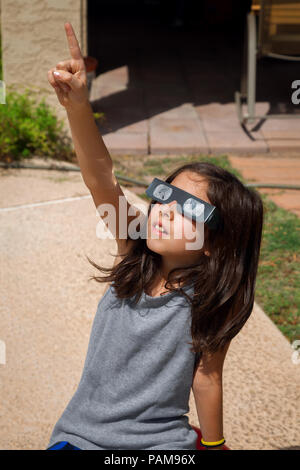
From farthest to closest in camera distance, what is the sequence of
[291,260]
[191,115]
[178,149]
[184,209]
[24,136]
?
1. [191,115]
2. [178,149]
3. [24,136]
4. [291,260]
5. [184,209]

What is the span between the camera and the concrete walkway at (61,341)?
7.94 ft

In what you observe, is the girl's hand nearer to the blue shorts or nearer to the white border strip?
the blue shorts

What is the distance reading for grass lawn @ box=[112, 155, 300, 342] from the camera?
3186 mm

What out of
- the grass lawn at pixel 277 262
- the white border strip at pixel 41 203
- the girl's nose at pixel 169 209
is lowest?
the grass lawn at pixel 277 262

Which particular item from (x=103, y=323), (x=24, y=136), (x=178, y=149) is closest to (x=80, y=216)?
(x=24, y=136)

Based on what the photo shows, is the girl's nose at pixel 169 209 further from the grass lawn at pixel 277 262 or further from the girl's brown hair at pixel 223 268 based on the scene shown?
the grass lawn at pixel 277 262

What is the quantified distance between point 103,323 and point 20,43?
12.2ft

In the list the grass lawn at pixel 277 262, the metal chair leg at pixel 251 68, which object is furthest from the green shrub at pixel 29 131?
the metal chair leg at pixel 251 68

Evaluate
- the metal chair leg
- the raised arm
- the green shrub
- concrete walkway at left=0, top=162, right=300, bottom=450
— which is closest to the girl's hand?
the raised arm

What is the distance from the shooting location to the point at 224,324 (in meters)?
1.62

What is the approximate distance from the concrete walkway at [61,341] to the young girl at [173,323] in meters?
0.79

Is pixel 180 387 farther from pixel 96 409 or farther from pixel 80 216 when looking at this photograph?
pixel 80 216

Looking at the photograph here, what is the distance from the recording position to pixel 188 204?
1521 mm

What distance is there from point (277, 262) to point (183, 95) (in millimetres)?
3196
